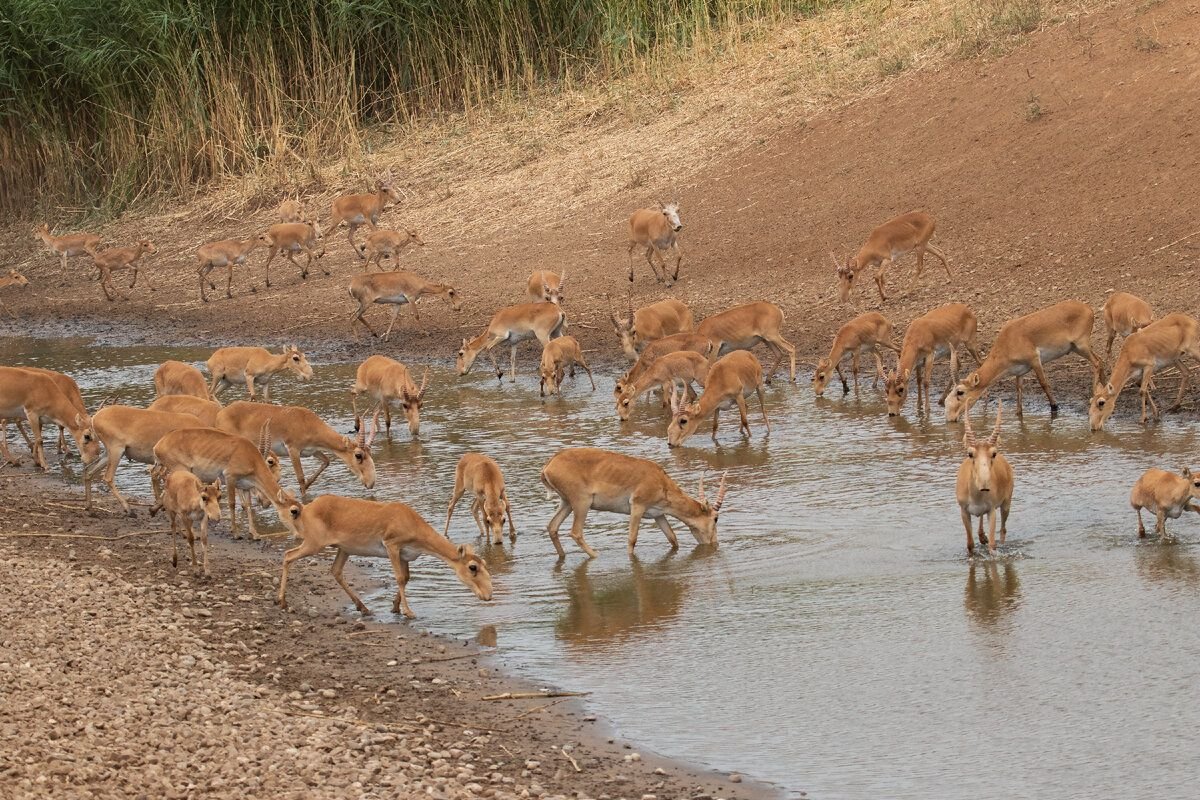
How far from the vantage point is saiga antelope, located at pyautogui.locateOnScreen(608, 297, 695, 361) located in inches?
735

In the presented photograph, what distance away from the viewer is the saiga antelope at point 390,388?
16422 millimetres

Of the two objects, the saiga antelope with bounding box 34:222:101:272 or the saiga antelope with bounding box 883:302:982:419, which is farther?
the saiga antelope with bounding box 34:222:101:272

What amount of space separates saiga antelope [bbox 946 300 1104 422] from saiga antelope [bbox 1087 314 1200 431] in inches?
24.1

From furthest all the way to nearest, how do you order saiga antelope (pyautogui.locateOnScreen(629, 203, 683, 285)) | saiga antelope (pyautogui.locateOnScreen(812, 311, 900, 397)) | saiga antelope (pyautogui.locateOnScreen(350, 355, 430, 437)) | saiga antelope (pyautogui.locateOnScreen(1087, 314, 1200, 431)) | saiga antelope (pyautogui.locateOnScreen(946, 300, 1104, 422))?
saiga antelope (pyautogui.locateOnScreen(629, 203, 683, 285))
saiga antelope (pyautogui.locateOnScreen(812, 311, 900, 397))
saiga antelope (pyautogui.locateOnScreen(350, 355, 430, 437))
saiga antelope (pyautogui.locateOnScreen(946, 300, 1104, 422))
saiga antelope (pyautogui.locateOnScreen(1087, 314, 1200, 431))

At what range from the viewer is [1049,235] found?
1902cm

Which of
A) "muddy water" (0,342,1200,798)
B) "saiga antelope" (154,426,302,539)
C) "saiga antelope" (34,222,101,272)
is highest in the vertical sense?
"saiga antelope" (34,222,101,272)

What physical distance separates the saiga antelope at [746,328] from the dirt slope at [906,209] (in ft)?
2.67

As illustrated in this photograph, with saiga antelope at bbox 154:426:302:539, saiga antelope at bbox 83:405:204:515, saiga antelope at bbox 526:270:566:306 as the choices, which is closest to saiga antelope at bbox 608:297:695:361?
saiga antelope at bbox 526:270:566:306

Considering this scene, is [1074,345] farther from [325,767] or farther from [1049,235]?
[325,767]

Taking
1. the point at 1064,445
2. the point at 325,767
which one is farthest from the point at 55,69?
the point at 325,767

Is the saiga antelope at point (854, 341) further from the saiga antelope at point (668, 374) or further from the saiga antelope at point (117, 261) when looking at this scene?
the saiga antelope at point (117, 261)

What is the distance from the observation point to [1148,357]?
48.0 feet

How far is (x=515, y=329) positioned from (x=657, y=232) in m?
2.85

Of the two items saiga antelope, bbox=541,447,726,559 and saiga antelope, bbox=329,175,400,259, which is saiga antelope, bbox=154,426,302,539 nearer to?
saiga antelope, bbox=541,447,726,559
